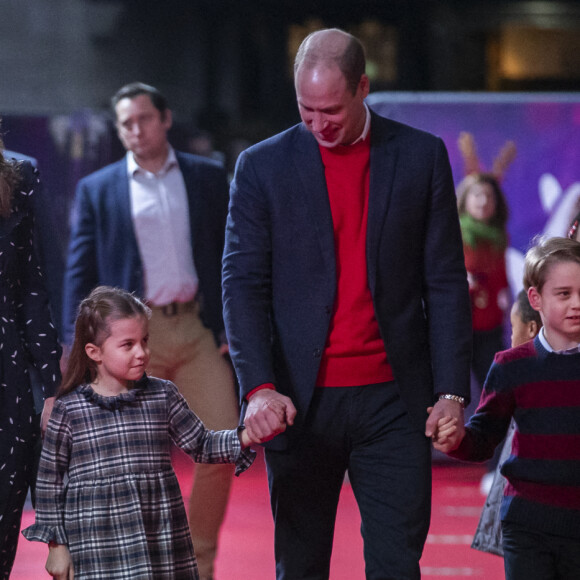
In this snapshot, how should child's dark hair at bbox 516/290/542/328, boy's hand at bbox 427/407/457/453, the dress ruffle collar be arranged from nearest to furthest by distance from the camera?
boy's hand at bbox 427/407/457/453
the dress ruffle collar
child's dark hair at bbox 516/290/542/328

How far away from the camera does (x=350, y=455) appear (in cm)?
281

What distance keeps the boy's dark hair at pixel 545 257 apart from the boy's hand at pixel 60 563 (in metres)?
1.34

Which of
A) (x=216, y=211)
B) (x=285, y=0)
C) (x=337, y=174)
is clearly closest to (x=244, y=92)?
(x=285, y=0)

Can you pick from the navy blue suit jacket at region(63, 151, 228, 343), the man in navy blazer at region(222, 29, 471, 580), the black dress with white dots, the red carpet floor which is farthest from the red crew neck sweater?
the red carpet floor

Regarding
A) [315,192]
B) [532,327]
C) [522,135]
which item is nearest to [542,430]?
[532,327]

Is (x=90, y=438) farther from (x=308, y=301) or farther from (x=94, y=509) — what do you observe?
(x=308, y=301)

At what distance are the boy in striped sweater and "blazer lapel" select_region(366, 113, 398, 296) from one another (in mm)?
421

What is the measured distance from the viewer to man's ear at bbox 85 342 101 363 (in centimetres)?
295

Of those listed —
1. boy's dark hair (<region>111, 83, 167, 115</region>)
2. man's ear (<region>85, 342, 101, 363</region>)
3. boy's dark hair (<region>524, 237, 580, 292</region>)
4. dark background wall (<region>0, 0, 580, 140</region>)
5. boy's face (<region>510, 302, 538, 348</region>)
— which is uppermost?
dark background wall (<region>0, 0, 580, 140</region>)

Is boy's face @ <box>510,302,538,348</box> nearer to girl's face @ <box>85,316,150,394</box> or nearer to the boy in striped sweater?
the boy in striped sweater

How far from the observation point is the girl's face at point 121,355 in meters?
2.90

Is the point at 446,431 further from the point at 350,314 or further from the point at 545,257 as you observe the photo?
the point at 545,257

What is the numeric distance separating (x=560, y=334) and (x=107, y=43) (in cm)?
777

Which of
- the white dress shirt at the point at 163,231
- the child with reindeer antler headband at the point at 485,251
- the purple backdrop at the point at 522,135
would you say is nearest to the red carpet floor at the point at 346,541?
the child with reindeer antler headband at the point at 485,251
